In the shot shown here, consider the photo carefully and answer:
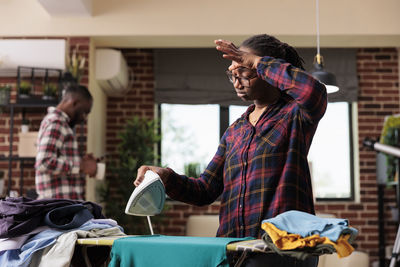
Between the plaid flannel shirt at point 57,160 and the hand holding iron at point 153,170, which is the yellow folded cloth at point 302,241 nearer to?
the hand holding iron at point 153,170

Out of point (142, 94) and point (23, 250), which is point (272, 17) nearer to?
point (142, 94)

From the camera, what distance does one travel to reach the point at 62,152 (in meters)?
3.55

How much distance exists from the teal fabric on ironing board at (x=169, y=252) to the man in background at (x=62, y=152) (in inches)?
84.8

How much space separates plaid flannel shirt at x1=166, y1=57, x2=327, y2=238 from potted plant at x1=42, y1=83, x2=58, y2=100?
319cm

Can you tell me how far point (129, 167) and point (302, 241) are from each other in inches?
162

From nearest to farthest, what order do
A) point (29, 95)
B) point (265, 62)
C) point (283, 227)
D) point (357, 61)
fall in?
point (283, 227)
point (265, 62)
point (29, 95)
point (357, 61)

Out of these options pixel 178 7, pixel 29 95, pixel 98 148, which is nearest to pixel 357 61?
pixel 178 7

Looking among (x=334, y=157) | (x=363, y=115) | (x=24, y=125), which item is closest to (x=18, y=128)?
(x=24, y=125)

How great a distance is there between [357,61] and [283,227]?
196 inches

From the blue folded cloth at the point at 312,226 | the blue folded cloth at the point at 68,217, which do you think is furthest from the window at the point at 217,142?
the blue folded cloth at the point at 312,226

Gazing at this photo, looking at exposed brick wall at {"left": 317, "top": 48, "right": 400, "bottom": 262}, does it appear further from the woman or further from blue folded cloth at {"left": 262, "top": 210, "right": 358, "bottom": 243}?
blue folded cloth at {"left": 262, "top": 210, "right": 358, "bottom": 243}

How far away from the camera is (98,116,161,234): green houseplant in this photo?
5203 millimetres

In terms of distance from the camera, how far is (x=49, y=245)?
5.19 feet

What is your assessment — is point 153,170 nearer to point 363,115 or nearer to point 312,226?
point 312,226
